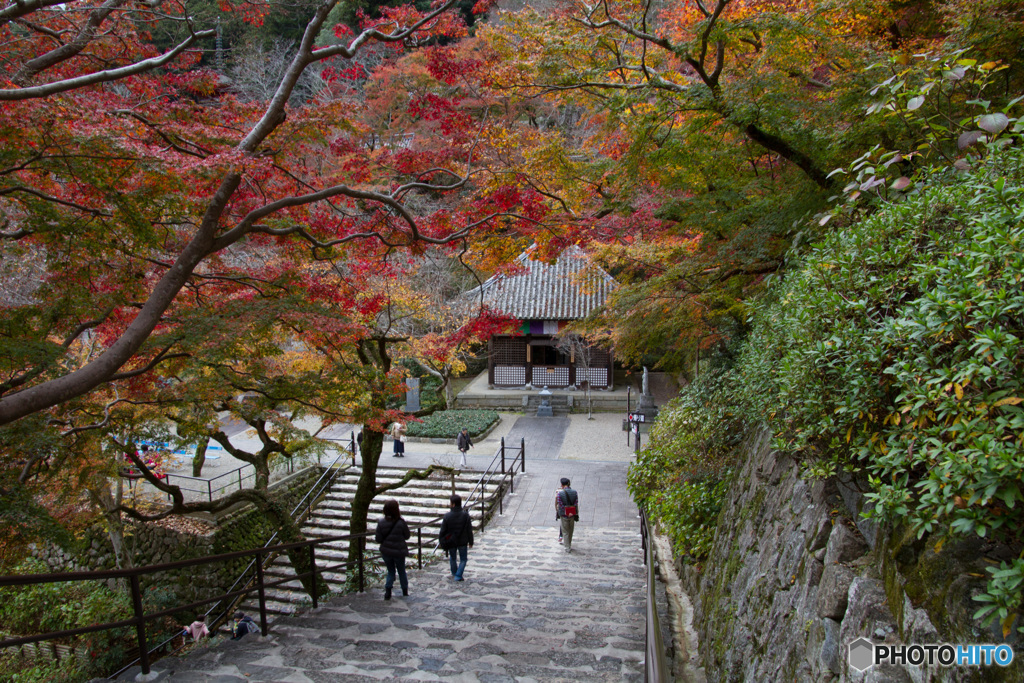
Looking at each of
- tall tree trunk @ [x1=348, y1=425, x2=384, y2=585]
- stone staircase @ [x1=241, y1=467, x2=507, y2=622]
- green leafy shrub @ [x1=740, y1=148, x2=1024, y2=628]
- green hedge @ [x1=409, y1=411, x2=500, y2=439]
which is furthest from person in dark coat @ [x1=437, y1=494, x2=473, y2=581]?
green hedge @ [x1=409, y1=411, x2=500, y2=439]

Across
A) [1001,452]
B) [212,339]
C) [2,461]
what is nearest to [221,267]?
[212,339]

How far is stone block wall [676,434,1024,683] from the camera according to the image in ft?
7.23

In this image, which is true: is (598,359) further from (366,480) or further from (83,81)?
(83,81)

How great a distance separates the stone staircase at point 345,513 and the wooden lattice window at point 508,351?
8919 millimetres

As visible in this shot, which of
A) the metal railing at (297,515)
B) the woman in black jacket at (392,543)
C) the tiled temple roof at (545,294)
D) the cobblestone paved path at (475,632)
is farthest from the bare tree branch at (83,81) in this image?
the tiled temple roof at (545,294)

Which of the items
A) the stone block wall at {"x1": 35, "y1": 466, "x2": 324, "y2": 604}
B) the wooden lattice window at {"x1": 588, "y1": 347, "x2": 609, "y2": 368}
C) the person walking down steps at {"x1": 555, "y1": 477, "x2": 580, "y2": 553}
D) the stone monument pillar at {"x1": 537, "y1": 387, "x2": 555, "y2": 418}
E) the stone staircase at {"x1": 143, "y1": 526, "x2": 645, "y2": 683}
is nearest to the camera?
the stone staircase at {"x1": 143, "y1": 526, "x2": 645, "y2": 683}

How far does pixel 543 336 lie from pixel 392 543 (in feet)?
58.5

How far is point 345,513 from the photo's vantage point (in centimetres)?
1475

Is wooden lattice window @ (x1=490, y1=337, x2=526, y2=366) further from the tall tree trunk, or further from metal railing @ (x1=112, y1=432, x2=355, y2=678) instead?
the tall tree trunk

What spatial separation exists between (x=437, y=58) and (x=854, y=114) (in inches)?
202

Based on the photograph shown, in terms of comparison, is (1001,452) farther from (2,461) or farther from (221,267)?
(221,267)

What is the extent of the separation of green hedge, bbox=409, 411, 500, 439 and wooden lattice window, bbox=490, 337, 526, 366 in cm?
311

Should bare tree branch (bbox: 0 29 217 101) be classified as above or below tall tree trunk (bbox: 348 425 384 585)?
above

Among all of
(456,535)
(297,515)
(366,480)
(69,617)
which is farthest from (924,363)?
(297,515)
